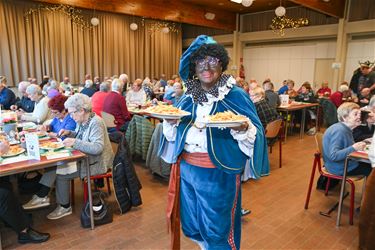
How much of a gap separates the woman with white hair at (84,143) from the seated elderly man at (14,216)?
38 cm

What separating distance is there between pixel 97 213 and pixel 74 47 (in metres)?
9.09

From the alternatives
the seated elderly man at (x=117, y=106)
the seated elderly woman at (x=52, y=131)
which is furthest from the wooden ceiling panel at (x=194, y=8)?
the seated elderly woman at (x=52, y=131)

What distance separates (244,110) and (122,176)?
1.67 metres

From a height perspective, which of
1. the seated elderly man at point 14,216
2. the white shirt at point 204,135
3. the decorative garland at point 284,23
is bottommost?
the seated elderly man at point 14,216

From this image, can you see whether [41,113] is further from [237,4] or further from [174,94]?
[237,4]

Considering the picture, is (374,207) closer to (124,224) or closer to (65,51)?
(124,224)

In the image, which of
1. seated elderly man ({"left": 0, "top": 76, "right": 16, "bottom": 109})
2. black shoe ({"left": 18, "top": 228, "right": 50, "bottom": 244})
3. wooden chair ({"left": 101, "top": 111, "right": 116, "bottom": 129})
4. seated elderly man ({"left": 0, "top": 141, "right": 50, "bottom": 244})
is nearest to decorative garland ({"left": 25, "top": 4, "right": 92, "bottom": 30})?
seated elderly man ({"left": 0, "top": 76, "right": 16, "bottom": 109})

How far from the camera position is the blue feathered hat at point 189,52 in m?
1.76

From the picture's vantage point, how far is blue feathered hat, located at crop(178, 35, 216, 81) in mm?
1761

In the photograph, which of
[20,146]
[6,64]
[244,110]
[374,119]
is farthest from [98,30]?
[244,110]

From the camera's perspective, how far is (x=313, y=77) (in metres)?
10.8

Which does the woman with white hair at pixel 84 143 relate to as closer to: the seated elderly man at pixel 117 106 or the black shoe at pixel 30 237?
the black shoe at pixel 30 237

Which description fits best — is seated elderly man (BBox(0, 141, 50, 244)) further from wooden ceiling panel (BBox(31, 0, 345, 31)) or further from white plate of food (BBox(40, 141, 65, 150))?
wooden ceiling panel (BBox(31, 0, 345, 31))

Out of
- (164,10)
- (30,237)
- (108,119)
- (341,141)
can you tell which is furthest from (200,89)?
(164,10)
